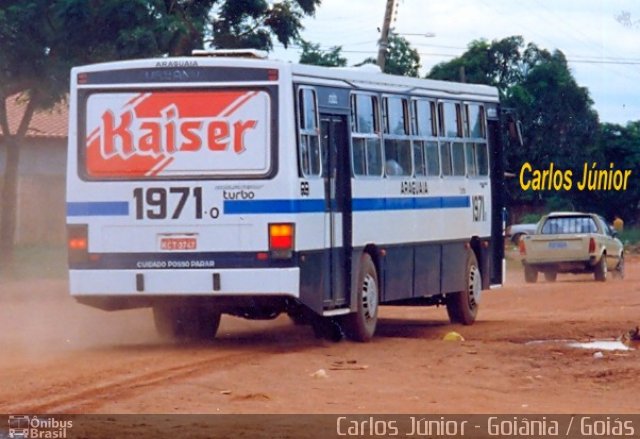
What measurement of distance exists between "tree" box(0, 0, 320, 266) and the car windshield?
8130 millimetres

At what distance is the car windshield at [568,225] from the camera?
35.3 metres

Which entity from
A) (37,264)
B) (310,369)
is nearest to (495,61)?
(37,264)

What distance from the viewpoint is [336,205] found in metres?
16.8

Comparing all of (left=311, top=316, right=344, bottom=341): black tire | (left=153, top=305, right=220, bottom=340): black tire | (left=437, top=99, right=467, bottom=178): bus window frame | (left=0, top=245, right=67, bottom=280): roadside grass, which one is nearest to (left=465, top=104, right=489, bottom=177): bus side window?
(left=437, top=99, right=467, bottom=178): bus window frame

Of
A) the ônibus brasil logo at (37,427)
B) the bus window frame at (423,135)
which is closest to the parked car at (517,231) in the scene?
the bus window frame at (423,135)

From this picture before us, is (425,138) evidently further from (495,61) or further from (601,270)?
(495,61)

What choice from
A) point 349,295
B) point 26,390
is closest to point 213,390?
point 26,390

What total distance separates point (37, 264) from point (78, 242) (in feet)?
69.2

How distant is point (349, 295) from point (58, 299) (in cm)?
993

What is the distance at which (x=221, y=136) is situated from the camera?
15.7 m

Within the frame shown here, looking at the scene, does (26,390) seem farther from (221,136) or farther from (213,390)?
(221,136)

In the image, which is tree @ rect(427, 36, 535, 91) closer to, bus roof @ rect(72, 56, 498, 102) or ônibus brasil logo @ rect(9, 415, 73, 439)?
bus roof @ rect(72, 56, 498, 102)

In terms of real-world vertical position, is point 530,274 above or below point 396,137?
below

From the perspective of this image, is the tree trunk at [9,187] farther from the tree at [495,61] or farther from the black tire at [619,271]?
the tree at [495,61]
